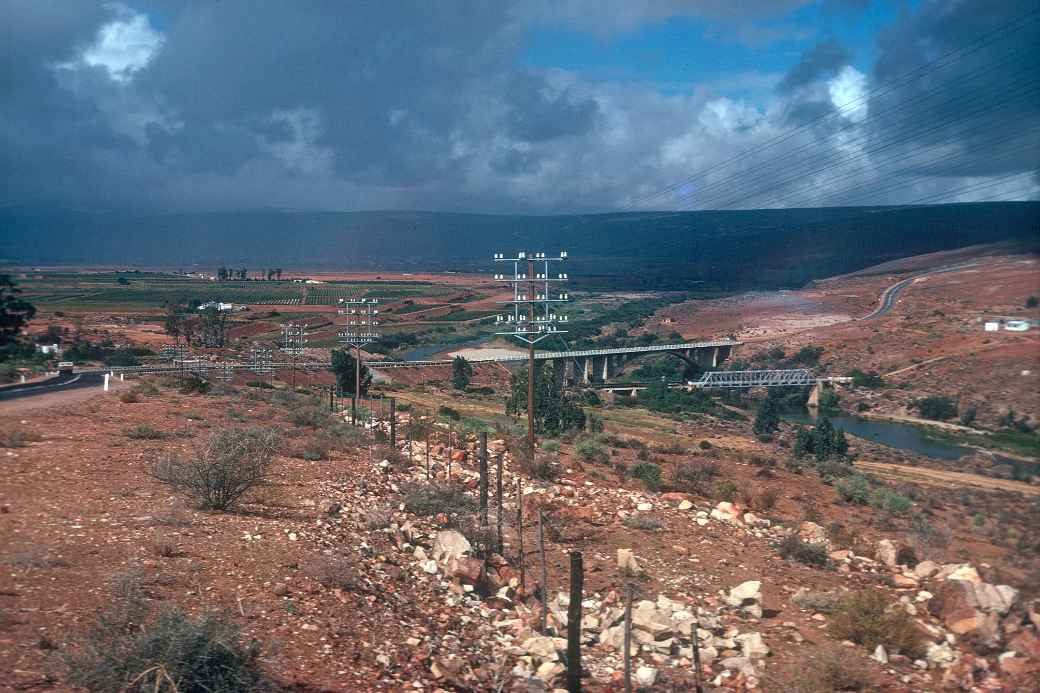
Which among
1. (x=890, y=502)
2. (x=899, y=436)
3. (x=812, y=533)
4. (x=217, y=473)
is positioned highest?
(x=217, y=473)

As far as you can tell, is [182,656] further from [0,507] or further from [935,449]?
[935,449]

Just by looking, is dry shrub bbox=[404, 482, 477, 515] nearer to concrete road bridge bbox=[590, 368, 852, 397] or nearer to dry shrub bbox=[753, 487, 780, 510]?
dry shrub bbox=[753, 487, 780, 510]

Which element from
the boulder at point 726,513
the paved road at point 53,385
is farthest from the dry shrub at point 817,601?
the paved road at point 53,385

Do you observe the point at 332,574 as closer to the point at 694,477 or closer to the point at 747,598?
the point at 747,598

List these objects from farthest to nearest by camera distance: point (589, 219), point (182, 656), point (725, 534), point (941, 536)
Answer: point (589, 219) < point (725, 534) < point (941, 536) < point (182, 656)

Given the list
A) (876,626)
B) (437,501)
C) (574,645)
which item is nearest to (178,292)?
(437,501)

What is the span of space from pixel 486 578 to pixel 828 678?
6.15 metres

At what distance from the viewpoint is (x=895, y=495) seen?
73.0 ft

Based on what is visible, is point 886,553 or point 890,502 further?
point 890,502

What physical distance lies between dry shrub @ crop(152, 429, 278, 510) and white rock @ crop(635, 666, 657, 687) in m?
9.31

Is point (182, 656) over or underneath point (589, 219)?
underneath

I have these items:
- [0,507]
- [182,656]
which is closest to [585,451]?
[0,507]

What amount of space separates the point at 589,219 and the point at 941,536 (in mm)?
55718

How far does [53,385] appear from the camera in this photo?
4338 cm
